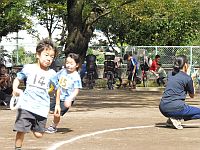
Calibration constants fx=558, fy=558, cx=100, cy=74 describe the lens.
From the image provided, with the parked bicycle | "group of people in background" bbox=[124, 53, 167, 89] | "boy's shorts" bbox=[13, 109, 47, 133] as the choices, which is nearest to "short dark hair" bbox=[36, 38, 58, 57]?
"boy's shorts" bbox=[13, 109, 47, 133]

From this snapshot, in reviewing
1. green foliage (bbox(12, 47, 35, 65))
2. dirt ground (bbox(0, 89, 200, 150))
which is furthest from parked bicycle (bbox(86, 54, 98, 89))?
dirt ground (bbox(0, 89, 200, 150))

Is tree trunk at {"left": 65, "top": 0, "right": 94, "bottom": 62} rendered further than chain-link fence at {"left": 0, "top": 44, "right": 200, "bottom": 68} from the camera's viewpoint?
No

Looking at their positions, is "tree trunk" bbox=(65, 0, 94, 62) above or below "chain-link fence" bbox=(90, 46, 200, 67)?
above

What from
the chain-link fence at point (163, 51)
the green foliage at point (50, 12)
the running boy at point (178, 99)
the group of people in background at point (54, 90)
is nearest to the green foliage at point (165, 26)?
the green foliage at point (50, 12)

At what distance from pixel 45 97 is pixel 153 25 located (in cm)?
3019

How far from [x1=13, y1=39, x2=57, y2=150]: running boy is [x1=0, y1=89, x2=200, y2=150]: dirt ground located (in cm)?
103

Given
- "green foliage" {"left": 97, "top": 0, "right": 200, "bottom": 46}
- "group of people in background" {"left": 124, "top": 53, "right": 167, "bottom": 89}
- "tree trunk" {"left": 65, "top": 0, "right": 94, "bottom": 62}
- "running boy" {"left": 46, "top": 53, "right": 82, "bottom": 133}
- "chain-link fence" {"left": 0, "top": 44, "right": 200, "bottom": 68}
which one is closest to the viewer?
"running boy" {"left": 46, "top": 53, "right": 82, "bottom": 133}

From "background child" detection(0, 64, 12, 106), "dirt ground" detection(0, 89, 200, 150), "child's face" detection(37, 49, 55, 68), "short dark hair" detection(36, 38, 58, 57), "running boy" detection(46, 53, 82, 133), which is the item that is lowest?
"dirt ground" detection(0, 89, 200, 150)

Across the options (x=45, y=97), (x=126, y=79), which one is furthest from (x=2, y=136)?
(x=126, y=79)

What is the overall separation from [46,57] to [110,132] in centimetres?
328

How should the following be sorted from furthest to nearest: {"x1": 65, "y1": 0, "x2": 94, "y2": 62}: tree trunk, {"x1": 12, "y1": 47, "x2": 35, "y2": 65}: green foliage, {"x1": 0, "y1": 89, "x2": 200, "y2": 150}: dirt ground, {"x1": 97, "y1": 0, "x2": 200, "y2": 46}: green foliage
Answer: {"x1": 97, "y1": 0, "x2": 200, "y2": 46}: green foliage < {"x1": 12, "y1": 47, "x2": 35, "y2": 65}: green foliage < {"x1": 65, "y1": 0, "x2": 94, "y2": 62}: tree trunk < {"x1": 0, "y1": 89, "x2": 200, "y2": 150}: dirt ground

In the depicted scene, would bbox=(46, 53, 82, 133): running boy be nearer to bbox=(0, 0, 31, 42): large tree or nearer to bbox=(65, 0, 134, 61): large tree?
bbox=(65, 0, 134, 61): large tree

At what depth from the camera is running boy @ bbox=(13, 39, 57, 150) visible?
7.64 metres

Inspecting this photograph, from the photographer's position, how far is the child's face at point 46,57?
765 centimetres
